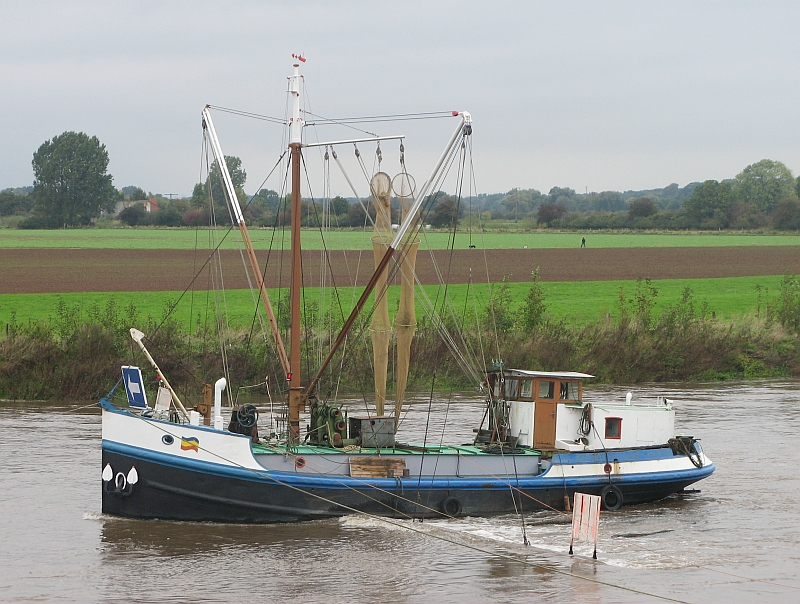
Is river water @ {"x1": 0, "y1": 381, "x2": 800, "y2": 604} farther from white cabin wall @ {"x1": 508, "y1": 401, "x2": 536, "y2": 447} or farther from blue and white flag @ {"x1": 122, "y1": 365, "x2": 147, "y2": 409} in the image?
blue and white flag @ {"x1": 122, "y1": 365, "x2": 147, "y2": 409}

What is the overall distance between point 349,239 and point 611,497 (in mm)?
74961

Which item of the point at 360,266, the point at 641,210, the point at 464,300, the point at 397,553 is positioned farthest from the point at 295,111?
the point at 641,210

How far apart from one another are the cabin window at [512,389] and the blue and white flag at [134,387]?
26.8 feet

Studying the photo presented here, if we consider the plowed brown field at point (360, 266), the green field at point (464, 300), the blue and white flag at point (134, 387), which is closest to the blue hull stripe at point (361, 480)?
the blue and white flag at point (134, 387)

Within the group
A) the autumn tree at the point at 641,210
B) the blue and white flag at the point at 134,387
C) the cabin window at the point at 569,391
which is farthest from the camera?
the autumn tree at the point at 641,210

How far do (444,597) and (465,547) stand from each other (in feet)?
10.4

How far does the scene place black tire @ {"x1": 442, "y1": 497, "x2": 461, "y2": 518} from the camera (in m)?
24.3

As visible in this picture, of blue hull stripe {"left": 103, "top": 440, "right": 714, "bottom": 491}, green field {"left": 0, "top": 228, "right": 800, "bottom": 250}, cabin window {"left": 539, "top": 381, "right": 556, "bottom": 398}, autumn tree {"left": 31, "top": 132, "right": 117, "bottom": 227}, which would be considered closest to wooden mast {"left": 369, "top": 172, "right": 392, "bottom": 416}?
blue hull stripe {"left": 103, "top": 440, "right": 714, "bottom": 491}

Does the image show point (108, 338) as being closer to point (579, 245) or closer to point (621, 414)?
point (621, 414)

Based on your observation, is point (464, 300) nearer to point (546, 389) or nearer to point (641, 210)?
point (546, 389)

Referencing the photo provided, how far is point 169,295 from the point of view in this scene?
55.9m

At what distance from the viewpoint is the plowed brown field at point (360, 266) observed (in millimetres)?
62094

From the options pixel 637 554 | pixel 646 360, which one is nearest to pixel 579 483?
pixel 637 554

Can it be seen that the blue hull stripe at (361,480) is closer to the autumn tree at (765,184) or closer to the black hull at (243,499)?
the black hull at (243,499)
